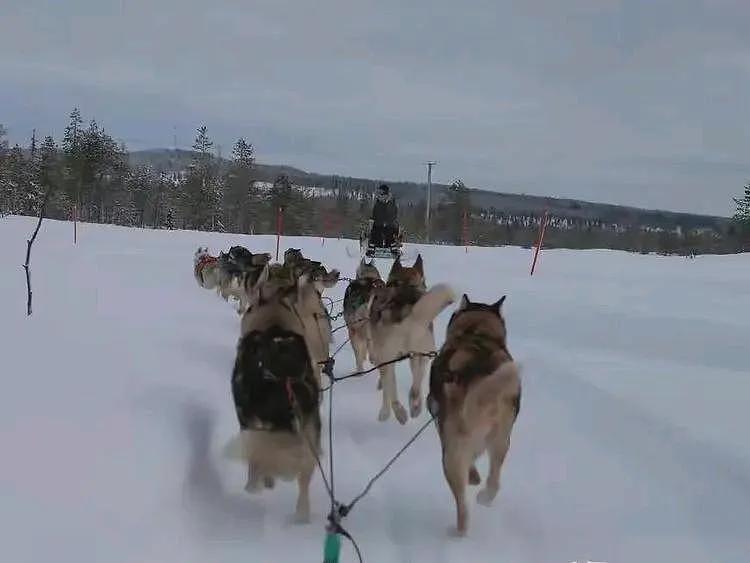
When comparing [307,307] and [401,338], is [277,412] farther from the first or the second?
[307,307]

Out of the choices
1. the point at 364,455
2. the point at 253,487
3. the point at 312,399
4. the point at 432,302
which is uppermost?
the point at 432,302

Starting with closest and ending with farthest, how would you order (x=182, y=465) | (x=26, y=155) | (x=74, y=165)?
(x=182, y=465), (x=74, y=165), (x=26, y=155)

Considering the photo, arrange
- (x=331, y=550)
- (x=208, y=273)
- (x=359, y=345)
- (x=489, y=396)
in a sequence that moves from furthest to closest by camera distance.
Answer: (x=208, y=273) < (x=359, y=345) < (x=489, y=396) < (x=331, y=550)

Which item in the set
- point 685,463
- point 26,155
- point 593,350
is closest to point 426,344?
point 685,463

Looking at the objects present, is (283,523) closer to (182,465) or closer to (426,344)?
(182,465)

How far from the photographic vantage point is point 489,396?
3.20 meters

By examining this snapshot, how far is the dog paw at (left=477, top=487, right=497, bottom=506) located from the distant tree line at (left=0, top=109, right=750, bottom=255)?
132 feet

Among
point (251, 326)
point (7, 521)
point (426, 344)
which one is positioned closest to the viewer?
point (7, 521)

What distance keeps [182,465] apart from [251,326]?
0.91m

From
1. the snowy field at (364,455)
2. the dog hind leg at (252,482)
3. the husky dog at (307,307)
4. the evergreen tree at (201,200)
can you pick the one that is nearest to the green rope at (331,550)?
the snowy field at (364,455)

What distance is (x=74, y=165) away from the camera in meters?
50.9

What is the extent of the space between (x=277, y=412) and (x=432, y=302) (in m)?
1.74

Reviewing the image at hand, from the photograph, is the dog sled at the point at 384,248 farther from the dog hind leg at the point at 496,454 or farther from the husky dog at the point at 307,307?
the dog hind leg at the point at 496,454

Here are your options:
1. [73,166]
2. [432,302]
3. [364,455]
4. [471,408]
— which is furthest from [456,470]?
[73,166]
